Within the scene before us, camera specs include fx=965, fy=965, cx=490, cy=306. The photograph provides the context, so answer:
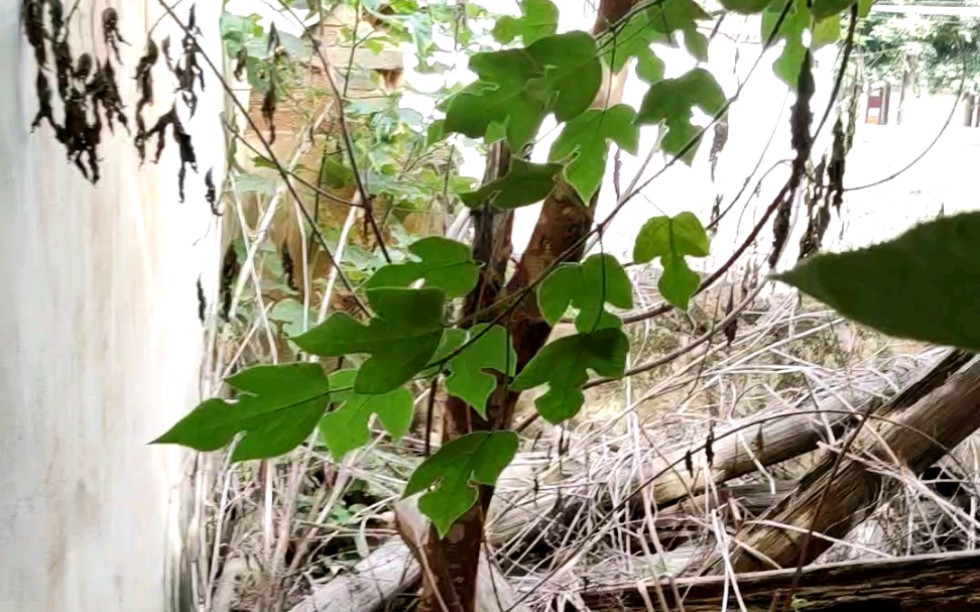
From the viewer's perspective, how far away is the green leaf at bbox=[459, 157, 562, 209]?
50 centimetres

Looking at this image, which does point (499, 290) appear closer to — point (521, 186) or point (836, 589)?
point (521, 186)

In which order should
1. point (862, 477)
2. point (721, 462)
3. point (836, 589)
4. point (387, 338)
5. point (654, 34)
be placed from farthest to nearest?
1. point (721, 462)
2. point (862, 477)
3. point (836, 589)
4. point (654, 34)
5. point (387, 338)

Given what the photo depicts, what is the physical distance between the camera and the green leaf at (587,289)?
531 millimetres

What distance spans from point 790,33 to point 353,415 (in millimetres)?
370

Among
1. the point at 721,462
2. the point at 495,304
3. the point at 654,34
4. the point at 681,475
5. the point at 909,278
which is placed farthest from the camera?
the point at 721,462

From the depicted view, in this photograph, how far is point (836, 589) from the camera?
4.37ft

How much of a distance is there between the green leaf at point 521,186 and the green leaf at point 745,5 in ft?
0.40

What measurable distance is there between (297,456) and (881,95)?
119cm

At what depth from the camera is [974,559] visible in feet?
4.20

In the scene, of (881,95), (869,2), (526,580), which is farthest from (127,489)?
(881,95)

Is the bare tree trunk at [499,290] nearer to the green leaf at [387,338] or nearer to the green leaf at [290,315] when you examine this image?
the green leaf at [387,338]

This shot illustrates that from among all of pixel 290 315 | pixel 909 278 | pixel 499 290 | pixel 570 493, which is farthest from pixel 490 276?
pixel 290 315

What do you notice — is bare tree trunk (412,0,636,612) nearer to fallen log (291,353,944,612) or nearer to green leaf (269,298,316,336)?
fallen log (291,353,944,612)

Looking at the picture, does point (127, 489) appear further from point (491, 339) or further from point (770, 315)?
point (770, 315)
